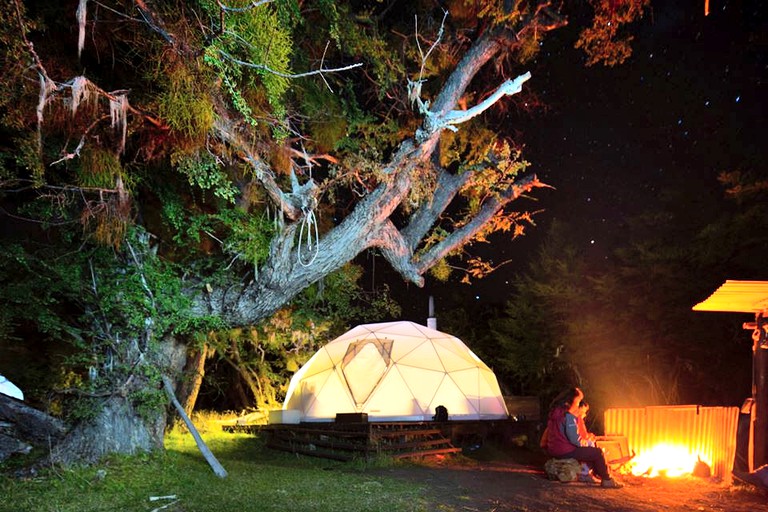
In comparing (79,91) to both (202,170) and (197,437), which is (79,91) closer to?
(202,170)

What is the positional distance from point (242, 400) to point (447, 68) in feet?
52.4

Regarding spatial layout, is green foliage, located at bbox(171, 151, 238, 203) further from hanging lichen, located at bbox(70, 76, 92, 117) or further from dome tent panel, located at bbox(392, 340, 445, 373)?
dome tent panel, located at bbox(392, 340, 445, 373)

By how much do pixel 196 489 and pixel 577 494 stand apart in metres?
4.54

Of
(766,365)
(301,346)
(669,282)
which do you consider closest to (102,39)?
(766,365)

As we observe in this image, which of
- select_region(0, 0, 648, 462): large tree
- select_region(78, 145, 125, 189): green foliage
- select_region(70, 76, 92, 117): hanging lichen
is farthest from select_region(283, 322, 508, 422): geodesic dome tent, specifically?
select_region(70, 76, 92, 117): hanging lichen

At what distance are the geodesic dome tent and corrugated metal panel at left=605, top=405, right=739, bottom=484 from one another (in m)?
5.88

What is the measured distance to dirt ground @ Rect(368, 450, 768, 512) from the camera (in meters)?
6.52

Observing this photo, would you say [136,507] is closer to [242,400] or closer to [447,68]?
[447,68]

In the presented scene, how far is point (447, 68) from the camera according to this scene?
446 inches

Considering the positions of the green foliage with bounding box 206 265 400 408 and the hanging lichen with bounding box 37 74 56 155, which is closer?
the hanging lichen with bounding box 37 74 56 155

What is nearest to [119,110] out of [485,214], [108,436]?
[108,436]

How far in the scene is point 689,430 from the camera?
846 centimetres

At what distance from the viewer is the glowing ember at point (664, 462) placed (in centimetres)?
843

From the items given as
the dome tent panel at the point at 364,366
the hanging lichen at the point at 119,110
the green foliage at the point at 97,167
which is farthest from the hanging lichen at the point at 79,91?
the dome tent panel at the point at 364,366
